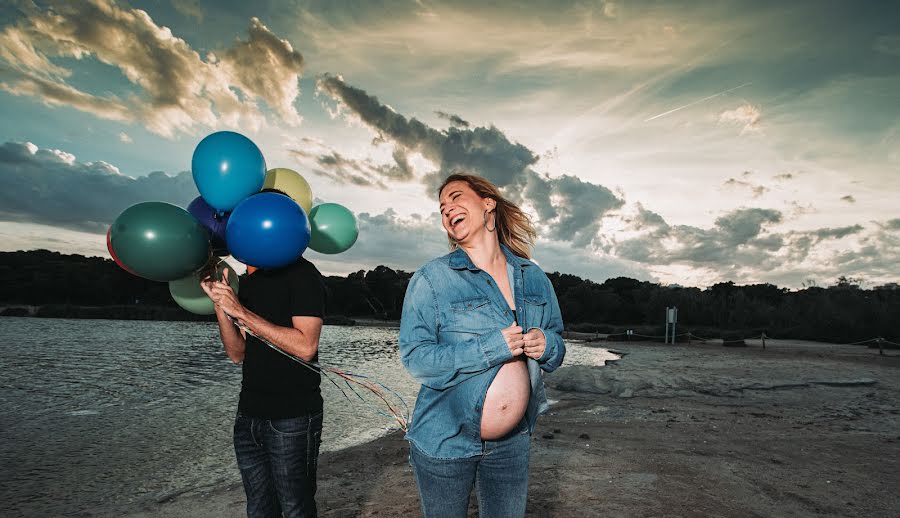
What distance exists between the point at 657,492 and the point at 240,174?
4290 mm

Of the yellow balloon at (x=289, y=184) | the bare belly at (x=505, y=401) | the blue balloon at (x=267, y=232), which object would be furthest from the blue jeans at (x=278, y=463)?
the yellow balloon at (x=289, y=184)

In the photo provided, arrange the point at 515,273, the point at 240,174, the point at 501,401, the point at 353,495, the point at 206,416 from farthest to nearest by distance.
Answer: the point at 206,416
the point at 353,495
the point at 240,174
the point at 515,273
the point at 501,401

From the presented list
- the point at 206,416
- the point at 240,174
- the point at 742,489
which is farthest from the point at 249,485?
the point at 206,416

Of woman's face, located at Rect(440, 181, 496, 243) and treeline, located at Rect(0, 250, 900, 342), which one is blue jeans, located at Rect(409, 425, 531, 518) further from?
treeline, located at Rect(0, 250, 900, 342)

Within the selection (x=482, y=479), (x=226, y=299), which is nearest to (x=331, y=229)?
(x=226, y=299)

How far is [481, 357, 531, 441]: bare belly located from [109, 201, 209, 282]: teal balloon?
5.90 ft

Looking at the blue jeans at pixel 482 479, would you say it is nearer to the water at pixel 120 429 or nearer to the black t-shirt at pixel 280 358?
the black t-shirt at pixel 280 358

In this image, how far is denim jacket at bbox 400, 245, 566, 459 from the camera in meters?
1.87

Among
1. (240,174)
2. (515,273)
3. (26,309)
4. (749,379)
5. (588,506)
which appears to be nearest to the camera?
(515,273)

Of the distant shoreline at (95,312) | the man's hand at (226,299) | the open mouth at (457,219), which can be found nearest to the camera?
the open mouth at (457,219)

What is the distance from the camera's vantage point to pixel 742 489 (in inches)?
169

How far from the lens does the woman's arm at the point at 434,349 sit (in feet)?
6.08

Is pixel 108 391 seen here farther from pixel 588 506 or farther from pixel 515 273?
pixel 515 273

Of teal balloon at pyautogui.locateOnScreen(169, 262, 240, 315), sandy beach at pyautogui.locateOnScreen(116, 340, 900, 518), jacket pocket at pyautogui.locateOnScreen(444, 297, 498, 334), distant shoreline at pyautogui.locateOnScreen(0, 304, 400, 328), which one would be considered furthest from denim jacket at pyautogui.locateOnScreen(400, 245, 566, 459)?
distant shoreline at pyautogui.locateOnScreen(0, 304, 400, 328)
